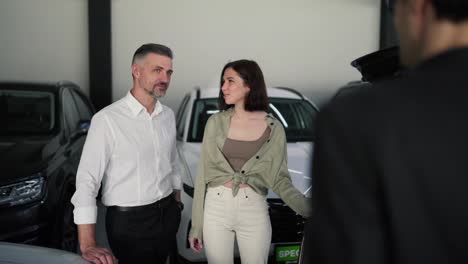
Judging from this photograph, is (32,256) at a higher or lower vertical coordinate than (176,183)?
lower

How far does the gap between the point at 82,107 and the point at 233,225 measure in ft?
11.4

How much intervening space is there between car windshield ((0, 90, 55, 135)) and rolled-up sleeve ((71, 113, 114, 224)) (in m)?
2.28

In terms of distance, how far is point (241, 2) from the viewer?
8.41m

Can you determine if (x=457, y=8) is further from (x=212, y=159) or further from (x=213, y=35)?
(x=213, y=35)

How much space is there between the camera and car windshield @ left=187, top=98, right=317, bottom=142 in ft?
15.4

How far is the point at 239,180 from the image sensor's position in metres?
2.63

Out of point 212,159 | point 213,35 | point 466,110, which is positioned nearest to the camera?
point 466,110

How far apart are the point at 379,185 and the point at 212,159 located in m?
1.98

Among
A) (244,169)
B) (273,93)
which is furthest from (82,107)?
(244,169)

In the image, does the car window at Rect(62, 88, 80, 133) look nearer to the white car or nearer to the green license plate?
the white car

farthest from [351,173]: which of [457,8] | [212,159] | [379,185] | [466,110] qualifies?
[212,159]

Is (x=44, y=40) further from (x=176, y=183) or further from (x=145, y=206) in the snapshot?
(x=145, y=206)

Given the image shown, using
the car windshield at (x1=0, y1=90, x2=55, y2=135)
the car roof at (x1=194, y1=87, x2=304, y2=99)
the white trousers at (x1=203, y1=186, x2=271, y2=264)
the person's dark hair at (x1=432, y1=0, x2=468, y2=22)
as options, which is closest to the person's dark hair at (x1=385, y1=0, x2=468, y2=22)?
the person's dark hair at (x1=432, y1=0, x2=468, y2=22)

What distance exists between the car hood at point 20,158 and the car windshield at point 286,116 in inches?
50.3
